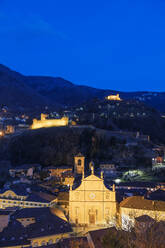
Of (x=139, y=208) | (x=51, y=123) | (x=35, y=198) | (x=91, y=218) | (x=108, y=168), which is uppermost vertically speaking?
(x=51, y=123)

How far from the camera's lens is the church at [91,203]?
34.2m

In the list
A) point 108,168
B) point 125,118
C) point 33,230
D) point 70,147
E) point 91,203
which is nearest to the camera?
point 33,230

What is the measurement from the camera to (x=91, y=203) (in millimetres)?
34531

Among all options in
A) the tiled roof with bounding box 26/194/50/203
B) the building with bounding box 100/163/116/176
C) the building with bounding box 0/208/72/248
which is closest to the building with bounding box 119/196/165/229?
the building with bounding box 0/208/72/248

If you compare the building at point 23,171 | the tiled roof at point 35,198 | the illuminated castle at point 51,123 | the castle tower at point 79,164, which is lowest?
the building at point 23,171

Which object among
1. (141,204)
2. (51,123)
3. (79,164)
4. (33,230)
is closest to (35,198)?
(33,230)

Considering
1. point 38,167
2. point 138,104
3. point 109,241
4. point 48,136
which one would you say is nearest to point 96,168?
point 38,167

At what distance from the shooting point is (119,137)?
8406 centimetres

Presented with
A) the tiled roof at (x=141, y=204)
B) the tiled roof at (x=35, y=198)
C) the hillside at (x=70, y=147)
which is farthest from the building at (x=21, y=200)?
the hillside at (x=70, y=147)

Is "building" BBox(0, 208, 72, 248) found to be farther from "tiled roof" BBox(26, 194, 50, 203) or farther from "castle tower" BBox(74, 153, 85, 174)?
"castle tower" BBox(74, 153, 85, 174)

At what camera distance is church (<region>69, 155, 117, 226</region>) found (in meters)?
34.2

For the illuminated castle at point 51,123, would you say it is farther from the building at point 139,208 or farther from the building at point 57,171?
the building at point 139,208

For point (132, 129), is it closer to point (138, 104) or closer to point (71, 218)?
point (138, 104)

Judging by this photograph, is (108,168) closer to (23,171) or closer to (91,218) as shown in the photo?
(23,171)
